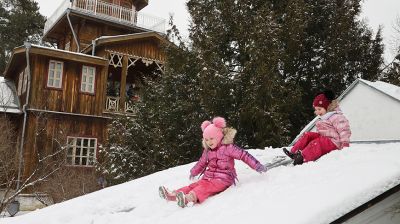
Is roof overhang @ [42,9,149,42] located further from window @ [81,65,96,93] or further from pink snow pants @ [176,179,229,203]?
pink snow pants @ [176,179,229,203]

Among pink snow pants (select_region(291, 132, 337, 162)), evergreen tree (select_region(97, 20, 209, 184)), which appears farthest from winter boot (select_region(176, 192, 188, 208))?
evergreen tree (select_region(97, 20, 209, 184))

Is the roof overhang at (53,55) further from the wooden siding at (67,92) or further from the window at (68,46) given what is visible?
the window at (68,46)

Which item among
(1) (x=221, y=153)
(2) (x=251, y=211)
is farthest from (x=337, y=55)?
(2) (x=251, y=211)

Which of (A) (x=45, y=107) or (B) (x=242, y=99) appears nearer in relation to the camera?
(B) (x=242, y=99)

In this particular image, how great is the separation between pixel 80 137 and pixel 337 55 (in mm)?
11225

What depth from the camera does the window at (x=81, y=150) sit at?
56.9 feet

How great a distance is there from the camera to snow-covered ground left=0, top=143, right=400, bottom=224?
9.98ft

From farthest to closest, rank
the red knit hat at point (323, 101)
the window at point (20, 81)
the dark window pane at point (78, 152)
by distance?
the window at point (20, 81)
the dark window pane at point (78, 152)
the red knit hat at point (323, 101)

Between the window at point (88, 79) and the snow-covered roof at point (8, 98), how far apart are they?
290cm

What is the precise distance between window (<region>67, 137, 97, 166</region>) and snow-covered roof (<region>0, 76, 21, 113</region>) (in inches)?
107

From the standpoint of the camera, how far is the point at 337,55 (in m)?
12.2

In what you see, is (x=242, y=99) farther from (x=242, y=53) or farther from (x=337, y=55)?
(x=337, y=55)

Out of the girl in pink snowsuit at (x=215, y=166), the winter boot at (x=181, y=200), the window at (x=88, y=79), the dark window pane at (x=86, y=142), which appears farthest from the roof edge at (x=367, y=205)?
the window at (x=88, y=79)

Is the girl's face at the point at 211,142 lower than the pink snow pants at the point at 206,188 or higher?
higher
